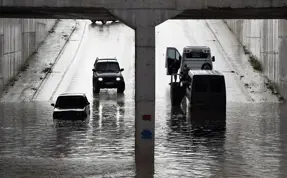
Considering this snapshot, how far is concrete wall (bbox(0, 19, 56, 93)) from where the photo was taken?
4616 cm

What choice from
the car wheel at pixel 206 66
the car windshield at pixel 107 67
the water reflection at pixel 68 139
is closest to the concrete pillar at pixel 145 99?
the water reflection at pixel 68 139

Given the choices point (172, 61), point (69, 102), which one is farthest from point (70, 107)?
point (172, 61)

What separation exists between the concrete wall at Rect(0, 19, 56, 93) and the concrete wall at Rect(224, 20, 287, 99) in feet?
54.6

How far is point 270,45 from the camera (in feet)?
161

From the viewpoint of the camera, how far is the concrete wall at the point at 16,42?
4616cm

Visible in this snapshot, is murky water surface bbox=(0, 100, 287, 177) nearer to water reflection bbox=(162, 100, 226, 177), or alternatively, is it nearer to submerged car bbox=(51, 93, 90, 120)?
water reflection bbox=(162, 100, 226, 177)

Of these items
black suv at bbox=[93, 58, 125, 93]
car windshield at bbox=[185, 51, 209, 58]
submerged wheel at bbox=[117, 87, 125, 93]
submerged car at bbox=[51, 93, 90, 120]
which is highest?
car windshield at bbox=[185, 51, 209, 58]

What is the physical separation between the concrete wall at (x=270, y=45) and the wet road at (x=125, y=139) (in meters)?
2.29

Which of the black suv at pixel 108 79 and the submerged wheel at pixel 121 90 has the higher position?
the black suv at pixel 108 79

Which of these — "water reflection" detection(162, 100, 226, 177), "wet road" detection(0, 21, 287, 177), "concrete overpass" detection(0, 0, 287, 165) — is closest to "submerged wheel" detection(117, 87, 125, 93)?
"wet road" detection(0, 21, 287, 177)

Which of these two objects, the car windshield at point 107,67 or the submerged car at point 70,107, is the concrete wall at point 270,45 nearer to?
the car windshield at point 107,67

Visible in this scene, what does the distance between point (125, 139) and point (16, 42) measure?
2426cm

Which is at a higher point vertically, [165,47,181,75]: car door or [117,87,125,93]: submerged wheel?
[165,47,181,75]: car door

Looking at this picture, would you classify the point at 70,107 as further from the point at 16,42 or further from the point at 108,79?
the point at 16,42
